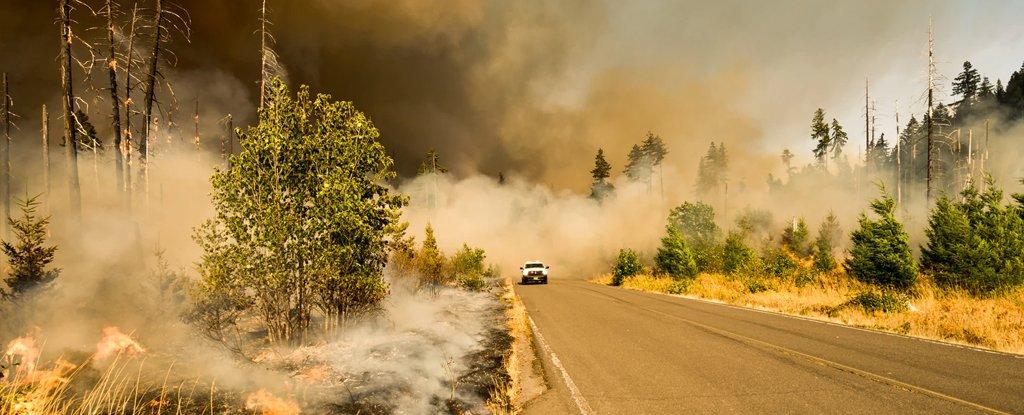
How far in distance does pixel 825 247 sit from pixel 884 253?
3002 centimetres

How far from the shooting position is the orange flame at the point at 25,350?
7.80 metres

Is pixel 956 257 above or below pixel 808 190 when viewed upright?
below

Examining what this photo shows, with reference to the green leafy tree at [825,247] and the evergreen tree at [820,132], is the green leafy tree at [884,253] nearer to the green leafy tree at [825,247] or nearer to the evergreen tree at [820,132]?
the green leafy tree at [825,247]

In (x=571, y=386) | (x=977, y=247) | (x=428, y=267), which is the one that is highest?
(x=977, y=247)

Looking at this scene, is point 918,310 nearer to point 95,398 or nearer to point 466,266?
point 95,398

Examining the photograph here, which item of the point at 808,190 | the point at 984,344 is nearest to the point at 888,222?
the point at 984,344

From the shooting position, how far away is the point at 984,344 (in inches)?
338

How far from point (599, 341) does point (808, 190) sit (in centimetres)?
8664

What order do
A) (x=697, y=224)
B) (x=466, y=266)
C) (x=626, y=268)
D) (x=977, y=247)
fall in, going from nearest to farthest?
(x=977, y=247), (x=466, y=266), (x=626, y=268), (x=697, y=224)

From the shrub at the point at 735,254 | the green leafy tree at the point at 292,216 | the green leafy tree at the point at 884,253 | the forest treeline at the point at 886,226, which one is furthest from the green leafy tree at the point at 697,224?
the green leafy tree at the point at 292,216

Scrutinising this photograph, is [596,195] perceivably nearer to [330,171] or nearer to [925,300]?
[925,300]

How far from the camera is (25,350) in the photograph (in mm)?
8375

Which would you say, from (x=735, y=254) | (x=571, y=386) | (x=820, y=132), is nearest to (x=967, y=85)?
(x=820, y=132)

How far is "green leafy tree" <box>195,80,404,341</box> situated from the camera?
8367 millimetres
